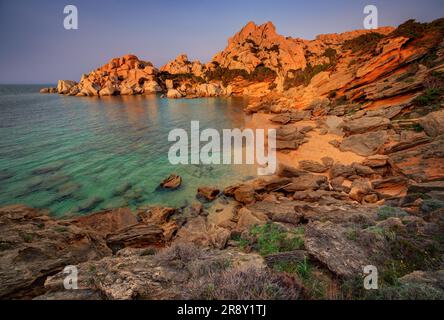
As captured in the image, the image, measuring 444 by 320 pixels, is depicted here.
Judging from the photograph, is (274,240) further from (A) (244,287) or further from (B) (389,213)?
(B) (389,213)

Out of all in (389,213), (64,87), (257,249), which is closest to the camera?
(257,249)

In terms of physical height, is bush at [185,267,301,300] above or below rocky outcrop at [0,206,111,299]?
above

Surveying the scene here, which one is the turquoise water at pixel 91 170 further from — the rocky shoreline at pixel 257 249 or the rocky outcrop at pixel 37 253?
the rocky outcrop at pixel 37 253

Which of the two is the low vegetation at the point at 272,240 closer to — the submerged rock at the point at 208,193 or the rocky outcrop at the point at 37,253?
the rocky outcrop at the point at 37,253

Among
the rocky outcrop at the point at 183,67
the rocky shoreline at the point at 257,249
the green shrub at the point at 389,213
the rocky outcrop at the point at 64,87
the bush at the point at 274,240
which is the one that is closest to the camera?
the rocky shoreline at the point at 257,249

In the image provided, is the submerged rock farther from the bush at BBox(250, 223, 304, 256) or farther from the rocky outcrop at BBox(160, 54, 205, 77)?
the rocky outcrop at BBox(160, 54, 205, 77)

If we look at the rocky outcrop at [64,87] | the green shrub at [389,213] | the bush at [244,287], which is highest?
the rocky outcrop at [64,87]

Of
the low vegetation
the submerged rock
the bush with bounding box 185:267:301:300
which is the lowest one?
the submerged rock

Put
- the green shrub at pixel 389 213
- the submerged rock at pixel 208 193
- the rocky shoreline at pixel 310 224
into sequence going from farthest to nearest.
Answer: the submerged rock at pixel 208 193 < the green shrub at pixel 389 213 < the rocky shoreline at pixel 310 224

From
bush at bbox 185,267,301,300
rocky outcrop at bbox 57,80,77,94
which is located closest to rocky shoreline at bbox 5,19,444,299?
bush at bbox 185,267,301,300

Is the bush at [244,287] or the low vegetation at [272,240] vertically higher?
the bush at [244,287]

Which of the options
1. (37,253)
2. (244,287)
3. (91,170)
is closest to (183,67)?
(91,170)

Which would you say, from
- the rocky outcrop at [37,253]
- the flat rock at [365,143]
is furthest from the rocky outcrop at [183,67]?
the rocky outcrop at [37,253]

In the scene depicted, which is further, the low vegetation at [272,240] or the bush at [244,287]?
the low vegetation at [272,240]
